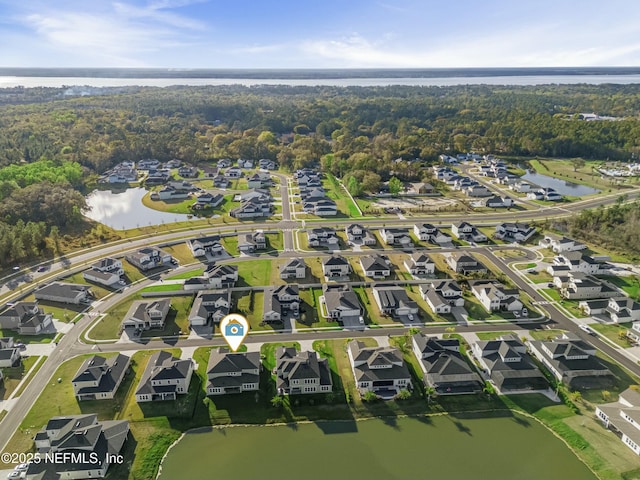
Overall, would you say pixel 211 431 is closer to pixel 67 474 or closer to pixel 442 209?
pixel 67 474

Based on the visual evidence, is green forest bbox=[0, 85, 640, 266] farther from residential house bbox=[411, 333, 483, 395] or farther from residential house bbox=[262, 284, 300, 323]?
residential house bbox=[411, 333, 483, 395]

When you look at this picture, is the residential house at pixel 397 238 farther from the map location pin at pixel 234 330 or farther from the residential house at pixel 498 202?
the map location pin at pixel 234 330

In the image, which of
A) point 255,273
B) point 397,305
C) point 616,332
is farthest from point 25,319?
point 616,332

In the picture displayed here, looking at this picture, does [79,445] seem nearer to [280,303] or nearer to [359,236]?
[280,303]

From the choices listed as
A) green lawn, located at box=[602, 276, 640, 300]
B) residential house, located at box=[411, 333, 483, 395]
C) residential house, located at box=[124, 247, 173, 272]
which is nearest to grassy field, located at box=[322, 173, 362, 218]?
→ residential house, located at box=[124, 247, 173, 272]

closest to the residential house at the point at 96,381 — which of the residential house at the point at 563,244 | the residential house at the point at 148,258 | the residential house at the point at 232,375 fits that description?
the residential house at the point at 232,375

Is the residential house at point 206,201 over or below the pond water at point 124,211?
over

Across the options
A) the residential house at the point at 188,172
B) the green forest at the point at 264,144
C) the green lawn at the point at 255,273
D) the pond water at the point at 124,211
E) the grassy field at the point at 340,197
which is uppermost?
the green forest at the point at 264,144
